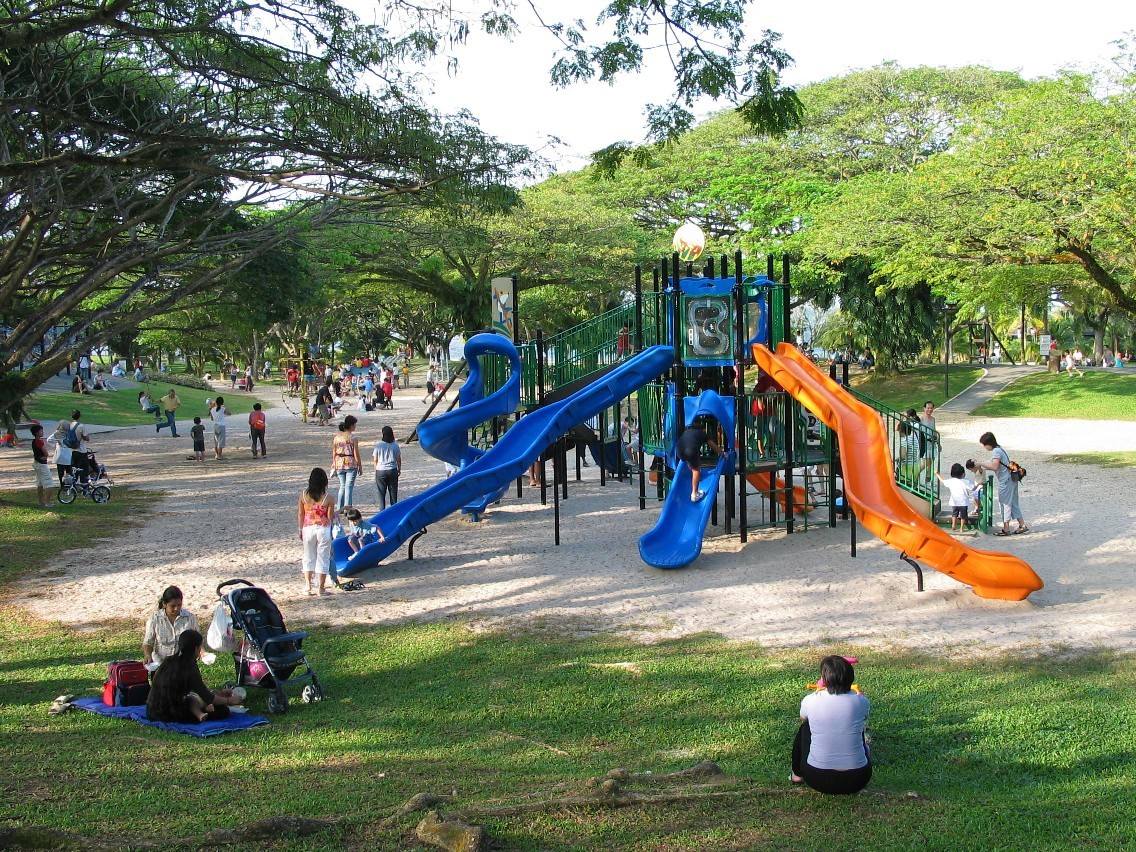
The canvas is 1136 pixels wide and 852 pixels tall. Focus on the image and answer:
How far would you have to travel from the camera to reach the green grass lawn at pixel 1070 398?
28.9m

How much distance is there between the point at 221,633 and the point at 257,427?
55.0ft

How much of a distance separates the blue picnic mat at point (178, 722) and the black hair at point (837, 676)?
4.18 m

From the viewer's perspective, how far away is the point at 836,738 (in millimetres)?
5742

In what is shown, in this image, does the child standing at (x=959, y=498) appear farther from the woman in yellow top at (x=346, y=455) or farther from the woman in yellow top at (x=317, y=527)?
the woman in yellow top at (x=346, y=455)

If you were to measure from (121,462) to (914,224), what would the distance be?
19.9 meters

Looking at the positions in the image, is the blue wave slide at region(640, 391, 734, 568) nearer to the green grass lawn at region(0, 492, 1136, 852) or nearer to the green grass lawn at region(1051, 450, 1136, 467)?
the green grass lawn at region(0, 492, 1136, 852)

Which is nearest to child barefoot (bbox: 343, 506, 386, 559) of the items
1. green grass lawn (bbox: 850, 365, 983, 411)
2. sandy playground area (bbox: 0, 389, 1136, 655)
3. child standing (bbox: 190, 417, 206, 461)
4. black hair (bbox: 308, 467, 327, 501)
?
sandy playground area (bbox: 0, 389, 1136, 655)

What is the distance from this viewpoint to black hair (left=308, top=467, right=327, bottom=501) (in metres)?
11.2

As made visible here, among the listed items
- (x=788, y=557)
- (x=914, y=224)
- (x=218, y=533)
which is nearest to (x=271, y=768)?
(x=788, y=557)

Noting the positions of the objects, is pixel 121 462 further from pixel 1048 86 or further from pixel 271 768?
pixel 1048 86

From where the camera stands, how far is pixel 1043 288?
3111cm

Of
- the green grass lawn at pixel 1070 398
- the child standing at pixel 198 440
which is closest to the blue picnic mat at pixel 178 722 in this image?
the child standing at pixel 198 440

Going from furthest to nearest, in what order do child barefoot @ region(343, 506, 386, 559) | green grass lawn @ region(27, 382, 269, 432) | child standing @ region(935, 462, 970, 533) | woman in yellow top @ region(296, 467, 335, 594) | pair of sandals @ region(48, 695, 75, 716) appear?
green grass lawn @ region(27, 382, 269, 432) → child standing @ region(935, 462, 970, 533) → child barefoot @ region(343, 506, 386, 559) → woman in yellow top @ region(296, 467, 335, 594) → pair of sandals @ region(48, 695, 75, 716)

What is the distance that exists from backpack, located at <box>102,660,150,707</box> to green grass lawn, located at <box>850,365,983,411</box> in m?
29.0
